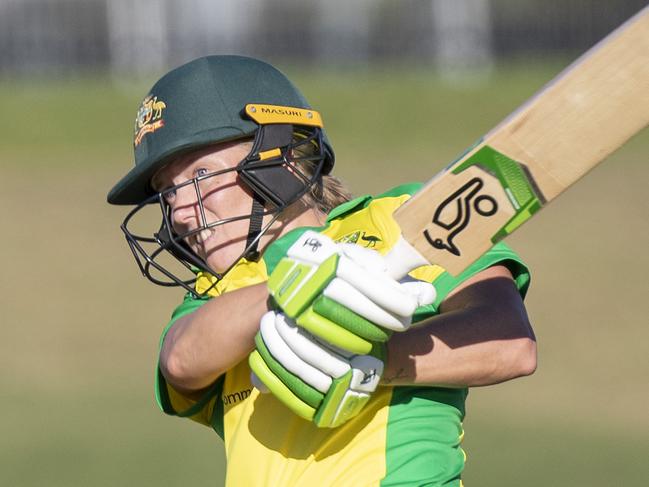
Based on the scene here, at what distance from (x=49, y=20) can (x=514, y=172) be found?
17.4m

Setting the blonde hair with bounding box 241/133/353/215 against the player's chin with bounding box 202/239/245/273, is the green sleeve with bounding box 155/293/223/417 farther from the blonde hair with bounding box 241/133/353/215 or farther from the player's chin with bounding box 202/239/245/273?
the blonde hair with bounding box 241/133/353/215

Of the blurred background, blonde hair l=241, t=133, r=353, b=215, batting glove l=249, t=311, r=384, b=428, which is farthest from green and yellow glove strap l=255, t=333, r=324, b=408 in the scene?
the blurred background

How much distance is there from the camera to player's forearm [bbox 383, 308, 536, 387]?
236 cm

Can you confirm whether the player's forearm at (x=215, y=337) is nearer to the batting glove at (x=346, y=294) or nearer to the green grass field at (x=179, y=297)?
the batting glove at (x=346, y=294)

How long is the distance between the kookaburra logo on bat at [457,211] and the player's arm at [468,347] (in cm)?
26

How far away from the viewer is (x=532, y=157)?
2.09 m

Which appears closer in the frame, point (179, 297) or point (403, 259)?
point (403, 259)


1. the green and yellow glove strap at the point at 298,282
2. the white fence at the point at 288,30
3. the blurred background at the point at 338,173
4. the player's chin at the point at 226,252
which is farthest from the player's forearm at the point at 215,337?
the white fence at the point at 288,30

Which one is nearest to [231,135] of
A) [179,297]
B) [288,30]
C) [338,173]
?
[179,297]

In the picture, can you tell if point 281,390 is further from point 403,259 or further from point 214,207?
point 214,207

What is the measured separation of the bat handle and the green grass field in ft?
18.8

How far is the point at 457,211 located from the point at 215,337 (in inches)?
22.1

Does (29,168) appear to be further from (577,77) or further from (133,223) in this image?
(577,77)

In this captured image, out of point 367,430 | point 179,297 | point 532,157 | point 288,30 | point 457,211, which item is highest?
point 532,157
